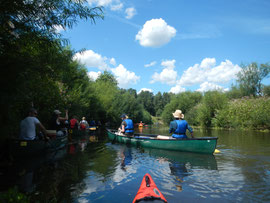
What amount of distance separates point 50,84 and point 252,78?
5905 cm

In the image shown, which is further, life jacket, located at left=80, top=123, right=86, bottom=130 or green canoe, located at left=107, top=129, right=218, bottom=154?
life jacket, located at left=80, top=123, right=86, bottom=130

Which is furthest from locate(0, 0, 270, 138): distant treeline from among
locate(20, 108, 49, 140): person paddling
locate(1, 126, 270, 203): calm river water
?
locate(1, 126, 270, 203): calm river water

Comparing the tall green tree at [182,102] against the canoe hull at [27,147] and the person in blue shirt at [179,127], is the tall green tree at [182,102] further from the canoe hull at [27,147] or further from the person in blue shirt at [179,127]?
the canoe hull at [27,147]

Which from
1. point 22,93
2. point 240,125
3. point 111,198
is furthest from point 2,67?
point 240,125

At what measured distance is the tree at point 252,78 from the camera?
5439 centimetres

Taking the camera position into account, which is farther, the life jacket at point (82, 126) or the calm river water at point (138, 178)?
the life jacket at point (82, 126)

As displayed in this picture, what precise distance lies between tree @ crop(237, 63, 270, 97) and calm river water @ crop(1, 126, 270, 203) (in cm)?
5272

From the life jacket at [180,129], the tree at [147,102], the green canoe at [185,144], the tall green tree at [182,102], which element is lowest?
the green canoe at [185,144]

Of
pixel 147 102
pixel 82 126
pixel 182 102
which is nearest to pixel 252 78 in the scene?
pixel 182 102

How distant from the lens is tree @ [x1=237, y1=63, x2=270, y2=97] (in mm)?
54394

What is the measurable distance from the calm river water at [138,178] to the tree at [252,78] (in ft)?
173

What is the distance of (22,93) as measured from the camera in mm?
2715

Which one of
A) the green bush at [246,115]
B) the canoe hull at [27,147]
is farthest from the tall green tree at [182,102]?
the canoe hull at [27,147]

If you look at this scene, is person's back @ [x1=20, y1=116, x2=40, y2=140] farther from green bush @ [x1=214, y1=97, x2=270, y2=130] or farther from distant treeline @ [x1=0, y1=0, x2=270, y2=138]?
green bush @ [x1=214, y1=97, x2=270, y2=130]
